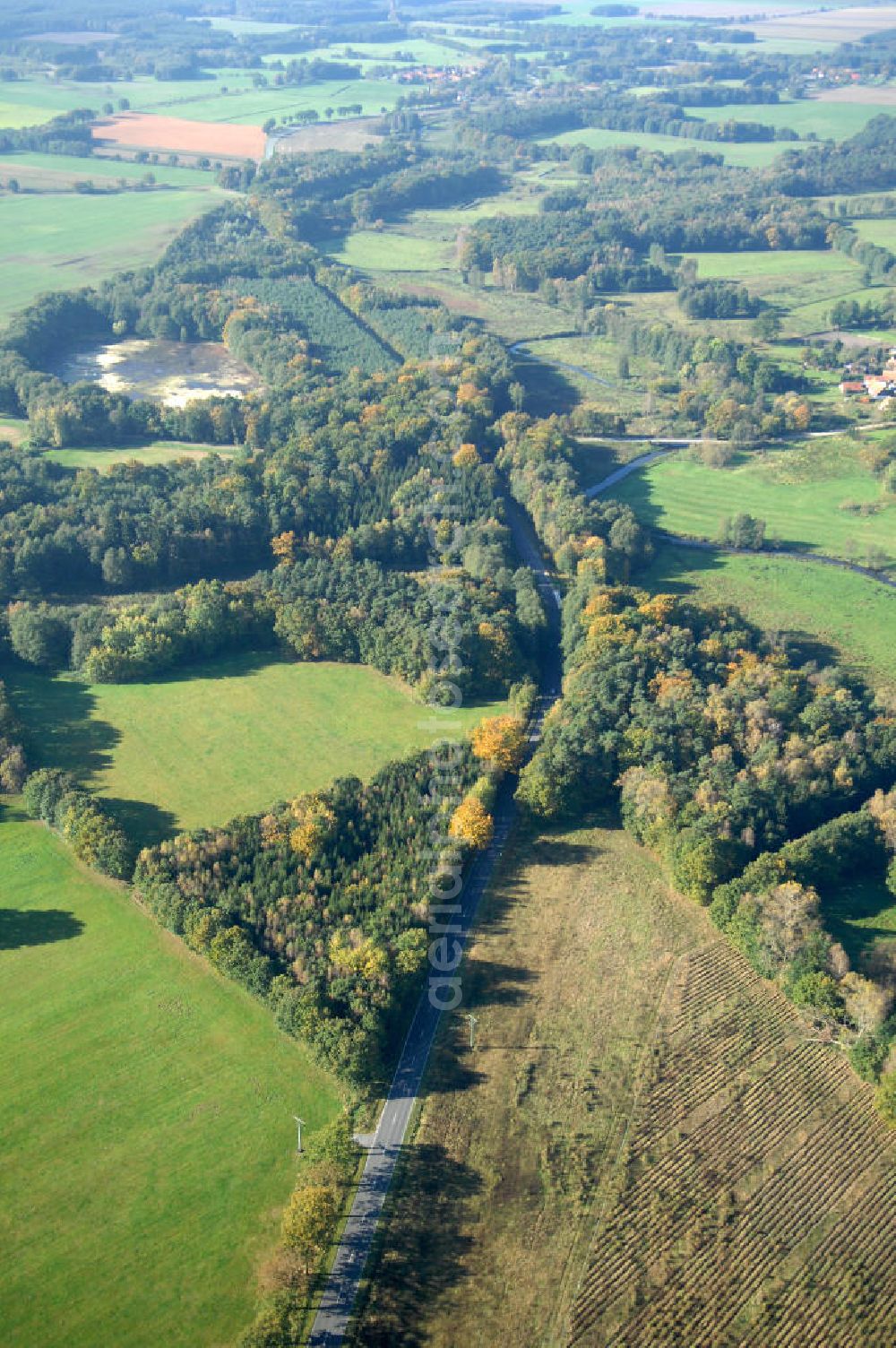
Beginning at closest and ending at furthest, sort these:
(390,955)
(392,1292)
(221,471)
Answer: (392,1292) < (390,955) < (221,471)

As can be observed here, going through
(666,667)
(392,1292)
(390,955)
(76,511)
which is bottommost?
(392,1292)

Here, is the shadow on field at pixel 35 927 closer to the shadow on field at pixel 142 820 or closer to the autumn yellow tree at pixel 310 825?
the shadow on field at pixel 142 820

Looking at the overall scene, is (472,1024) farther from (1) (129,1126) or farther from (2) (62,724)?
(2) (62,724)

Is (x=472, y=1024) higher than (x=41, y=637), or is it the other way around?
(x=41, y=637)

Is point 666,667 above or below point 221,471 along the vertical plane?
below

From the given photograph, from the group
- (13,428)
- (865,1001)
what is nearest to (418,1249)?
(865,1001)

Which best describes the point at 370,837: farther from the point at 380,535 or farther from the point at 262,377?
the point at 262,377

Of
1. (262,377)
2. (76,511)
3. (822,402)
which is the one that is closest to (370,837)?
(76,511)
